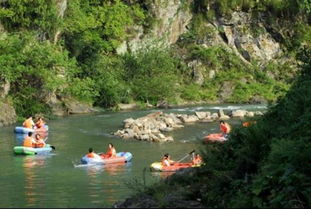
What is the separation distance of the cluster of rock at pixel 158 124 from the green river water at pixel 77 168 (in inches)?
23.0

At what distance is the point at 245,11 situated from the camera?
55906 millimetres

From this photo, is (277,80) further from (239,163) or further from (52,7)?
(239,163)

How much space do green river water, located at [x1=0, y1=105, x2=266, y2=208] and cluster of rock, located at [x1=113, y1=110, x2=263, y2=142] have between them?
0.58 meters

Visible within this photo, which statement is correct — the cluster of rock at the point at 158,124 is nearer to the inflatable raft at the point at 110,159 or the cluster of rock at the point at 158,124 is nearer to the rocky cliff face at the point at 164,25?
the inflatable raft at the point at 110,159

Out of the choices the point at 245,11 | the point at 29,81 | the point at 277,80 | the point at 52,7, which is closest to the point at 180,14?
the point at 245,11

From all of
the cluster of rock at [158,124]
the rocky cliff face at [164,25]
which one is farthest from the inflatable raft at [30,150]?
the rocky cliff face at [164,25]

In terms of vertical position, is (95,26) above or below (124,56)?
above

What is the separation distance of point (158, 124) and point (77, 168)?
11.1 metres

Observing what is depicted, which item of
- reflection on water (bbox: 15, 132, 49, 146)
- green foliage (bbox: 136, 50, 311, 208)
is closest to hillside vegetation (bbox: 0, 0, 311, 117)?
reflection on water (bbox: 15, 132, 49, 146)

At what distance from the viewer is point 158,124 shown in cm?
3045

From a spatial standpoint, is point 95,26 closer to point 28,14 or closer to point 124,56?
point 124,56

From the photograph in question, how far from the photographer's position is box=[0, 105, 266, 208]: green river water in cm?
1445

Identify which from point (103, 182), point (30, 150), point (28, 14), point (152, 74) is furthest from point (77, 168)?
point (152, 74)

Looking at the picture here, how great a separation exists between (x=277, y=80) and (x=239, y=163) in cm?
4496
